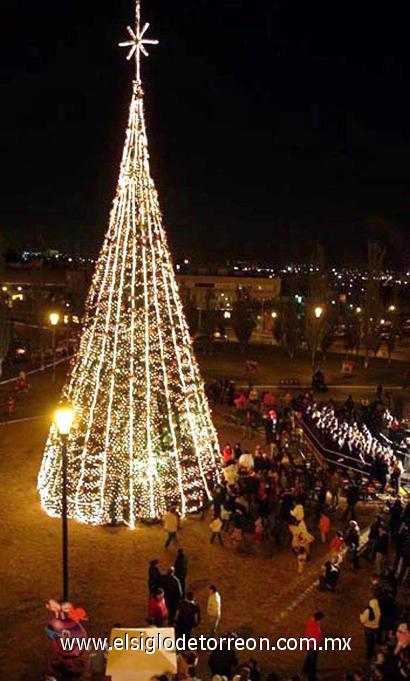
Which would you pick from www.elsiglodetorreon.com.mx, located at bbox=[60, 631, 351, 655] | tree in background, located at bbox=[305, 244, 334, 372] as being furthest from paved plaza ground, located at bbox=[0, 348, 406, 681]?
tree in background, located at bbox=[305, 244, 334, 372]

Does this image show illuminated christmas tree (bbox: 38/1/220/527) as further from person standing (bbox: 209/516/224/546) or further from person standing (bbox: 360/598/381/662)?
person standing (bbox: 360/598/381/662)

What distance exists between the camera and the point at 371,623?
1046cm

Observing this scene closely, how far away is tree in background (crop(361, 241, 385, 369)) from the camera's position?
1793 inches

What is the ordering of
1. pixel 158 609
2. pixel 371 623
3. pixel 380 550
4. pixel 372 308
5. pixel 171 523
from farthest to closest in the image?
pixel 372 308 → pixel 171 523 → pixel 380 550 → pixel 158 609 → pixel 371 623

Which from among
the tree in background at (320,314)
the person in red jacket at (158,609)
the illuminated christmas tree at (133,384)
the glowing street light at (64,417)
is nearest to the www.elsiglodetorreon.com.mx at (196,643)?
the person in red jacket at (158,609)

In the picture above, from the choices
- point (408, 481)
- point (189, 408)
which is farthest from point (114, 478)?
Answer: point (408, 481)

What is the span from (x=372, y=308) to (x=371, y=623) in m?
38.2

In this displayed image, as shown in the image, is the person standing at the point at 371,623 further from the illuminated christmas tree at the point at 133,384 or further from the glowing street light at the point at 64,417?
the illuminated christmas tree at the point at 133,384

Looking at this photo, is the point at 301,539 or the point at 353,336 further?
the point at 353,336

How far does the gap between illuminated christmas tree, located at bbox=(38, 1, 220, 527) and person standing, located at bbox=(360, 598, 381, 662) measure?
642 cm

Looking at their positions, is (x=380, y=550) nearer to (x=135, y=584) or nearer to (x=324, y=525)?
(x=324, y=525)

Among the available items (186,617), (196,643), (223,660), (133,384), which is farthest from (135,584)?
(133,384)

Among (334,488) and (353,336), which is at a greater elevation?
(353,336)

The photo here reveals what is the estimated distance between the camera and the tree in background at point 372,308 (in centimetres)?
Result: 4553
